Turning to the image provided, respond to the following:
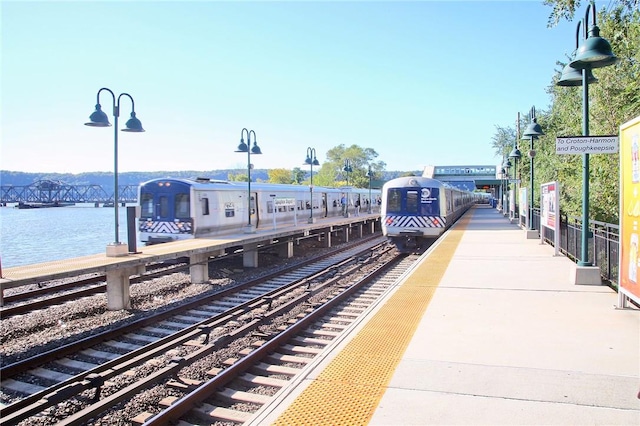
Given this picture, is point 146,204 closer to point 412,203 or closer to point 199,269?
point 199,269

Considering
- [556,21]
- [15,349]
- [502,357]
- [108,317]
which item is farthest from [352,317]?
[556,21]

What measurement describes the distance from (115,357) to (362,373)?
439cm

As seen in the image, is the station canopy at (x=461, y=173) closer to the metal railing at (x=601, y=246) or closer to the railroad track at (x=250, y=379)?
the metal railing at (x=601, y=246)

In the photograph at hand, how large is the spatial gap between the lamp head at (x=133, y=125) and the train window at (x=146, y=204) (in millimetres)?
5074

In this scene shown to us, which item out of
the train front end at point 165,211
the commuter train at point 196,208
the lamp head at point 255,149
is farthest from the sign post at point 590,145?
the lamp head at point 255,149

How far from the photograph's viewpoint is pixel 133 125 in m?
12.8

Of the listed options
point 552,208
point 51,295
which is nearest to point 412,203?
point 552,208

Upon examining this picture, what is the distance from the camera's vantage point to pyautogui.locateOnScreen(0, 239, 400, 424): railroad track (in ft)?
17.6

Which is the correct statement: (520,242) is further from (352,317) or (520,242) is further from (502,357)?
(502,357)

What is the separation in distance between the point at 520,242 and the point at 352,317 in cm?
1017

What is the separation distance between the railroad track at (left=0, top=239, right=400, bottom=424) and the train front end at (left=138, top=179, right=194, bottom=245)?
6.46 metres

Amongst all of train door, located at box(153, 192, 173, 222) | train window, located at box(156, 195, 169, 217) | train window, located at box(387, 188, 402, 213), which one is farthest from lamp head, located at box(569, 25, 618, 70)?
train window, located at box(156, 195, 169, 217)

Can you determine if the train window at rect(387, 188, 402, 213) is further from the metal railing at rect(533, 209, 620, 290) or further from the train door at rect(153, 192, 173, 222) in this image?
the train door at rect(153, 192, 173, 222)

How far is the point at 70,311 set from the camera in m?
10.1
